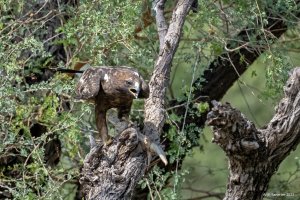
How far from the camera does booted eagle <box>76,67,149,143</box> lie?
340 centimetres

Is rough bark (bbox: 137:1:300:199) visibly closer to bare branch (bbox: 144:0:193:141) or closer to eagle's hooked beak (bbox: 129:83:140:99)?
bare branch (bbox: 144:0:193:141)

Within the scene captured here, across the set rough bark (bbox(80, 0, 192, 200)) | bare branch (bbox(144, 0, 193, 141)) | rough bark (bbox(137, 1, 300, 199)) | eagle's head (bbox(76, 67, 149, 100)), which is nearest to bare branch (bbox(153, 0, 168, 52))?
bare branch (bbox(144, 0, 193, 141))

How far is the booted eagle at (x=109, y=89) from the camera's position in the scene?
3.40 metres

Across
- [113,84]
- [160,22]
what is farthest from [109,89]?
[160,22]

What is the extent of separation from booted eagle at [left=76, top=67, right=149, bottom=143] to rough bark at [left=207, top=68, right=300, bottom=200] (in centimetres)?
35

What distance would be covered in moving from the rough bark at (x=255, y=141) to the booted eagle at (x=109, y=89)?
35 centimetres

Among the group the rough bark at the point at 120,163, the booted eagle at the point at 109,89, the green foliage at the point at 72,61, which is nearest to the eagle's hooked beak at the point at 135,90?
the booted eagle at the point at 109,89

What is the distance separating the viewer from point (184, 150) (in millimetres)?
4527

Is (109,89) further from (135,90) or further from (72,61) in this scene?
(72,61)

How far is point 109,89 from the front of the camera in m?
3.44

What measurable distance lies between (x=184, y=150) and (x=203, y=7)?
79 cm

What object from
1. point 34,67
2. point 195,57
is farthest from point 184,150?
point 34,67

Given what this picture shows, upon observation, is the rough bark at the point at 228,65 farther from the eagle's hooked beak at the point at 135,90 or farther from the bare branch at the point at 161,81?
the eagle's hooked beak at the point at 135,90

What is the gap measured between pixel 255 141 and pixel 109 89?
25.3 inches
